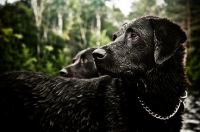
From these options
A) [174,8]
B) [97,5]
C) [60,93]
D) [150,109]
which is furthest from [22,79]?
[97,5]

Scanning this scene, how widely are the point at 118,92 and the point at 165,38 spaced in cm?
88

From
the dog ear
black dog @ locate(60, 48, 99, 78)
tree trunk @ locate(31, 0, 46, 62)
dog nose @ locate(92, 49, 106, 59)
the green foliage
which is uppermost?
tree trunk @ locate(31, 0, 46, 62)

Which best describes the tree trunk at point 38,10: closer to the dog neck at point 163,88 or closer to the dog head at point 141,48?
the dog head at point 141,48

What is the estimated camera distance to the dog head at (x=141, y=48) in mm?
2672

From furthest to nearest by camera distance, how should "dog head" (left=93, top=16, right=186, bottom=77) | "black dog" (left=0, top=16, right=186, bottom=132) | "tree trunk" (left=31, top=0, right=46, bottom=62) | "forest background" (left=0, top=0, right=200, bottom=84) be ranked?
"tree trunk" (left=31, top=0, right=46, bottom=62)
"forest background" (left=0, top=0, right=200, bottom=84)
"dog head" (left=93, top=16, right=186, bottom=77)
"black dog" (left=0, top=16, right=186, bottom=132)

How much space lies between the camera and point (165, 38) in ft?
8.99

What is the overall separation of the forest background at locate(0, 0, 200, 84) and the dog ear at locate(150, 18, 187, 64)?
21425 mm

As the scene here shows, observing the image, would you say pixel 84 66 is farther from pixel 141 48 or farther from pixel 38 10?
pixel 38 10

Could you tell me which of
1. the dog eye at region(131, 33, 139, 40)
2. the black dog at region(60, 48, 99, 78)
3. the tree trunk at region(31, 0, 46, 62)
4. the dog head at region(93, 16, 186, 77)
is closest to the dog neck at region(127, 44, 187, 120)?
the dog head at region(93, 16, 186, 77)

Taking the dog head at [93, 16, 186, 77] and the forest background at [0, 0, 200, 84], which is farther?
the forest background at [0, 0, 200, 84]

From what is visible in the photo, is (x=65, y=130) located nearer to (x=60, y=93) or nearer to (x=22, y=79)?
(x=60, y=93)

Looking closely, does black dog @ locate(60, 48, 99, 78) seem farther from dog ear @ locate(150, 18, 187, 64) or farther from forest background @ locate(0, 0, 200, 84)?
forest background @ locate(0, 0, 200, 84)

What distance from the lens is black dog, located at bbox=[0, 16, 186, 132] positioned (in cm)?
257

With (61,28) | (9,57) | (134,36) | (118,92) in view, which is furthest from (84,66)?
(61,28)
